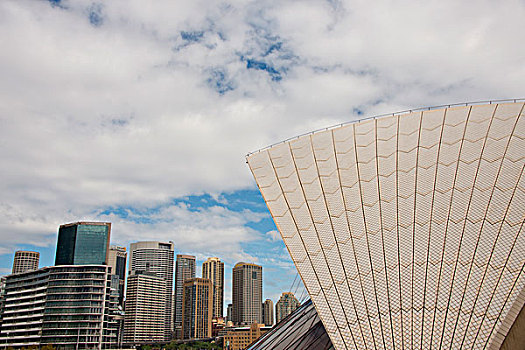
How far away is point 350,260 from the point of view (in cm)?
1856

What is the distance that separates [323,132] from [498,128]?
9274mm

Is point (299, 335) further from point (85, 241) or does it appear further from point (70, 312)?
point (85, 241)

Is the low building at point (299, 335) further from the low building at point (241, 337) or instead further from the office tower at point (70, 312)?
the low building at point (241, 337)

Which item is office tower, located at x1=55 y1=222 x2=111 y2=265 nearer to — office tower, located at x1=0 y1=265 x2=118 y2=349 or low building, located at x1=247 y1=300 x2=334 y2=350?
office tower, located at x1=0 y1=265 x2=118 y2=349

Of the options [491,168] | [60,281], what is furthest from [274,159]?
[60,281]

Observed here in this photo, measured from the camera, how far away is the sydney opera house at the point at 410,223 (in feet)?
51.3

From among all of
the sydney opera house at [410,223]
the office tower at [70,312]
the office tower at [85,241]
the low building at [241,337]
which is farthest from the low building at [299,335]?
the office tower at [85,241]

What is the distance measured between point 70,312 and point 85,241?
87.1 meters

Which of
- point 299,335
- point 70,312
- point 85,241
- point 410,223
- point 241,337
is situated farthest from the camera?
point 85,241

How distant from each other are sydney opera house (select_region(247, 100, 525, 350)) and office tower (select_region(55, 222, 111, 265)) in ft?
527

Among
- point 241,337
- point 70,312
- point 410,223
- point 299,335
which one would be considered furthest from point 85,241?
point 410,223

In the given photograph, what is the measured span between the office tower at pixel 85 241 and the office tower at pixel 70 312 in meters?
69.8

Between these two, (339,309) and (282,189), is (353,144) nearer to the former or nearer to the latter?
(282,189)

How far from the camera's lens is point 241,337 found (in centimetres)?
14762
